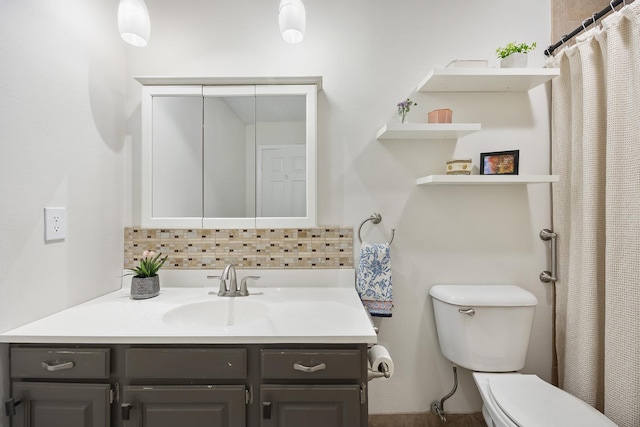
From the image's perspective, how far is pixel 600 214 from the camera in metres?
1.35

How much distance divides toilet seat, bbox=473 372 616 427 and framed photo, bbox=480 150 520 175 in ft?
3.10

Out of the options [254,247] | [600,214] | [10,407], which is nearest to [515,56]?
[600,214]

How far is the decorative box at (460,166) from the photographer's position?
4.89ft

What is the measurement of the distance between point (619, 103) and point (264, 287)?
1727 mm

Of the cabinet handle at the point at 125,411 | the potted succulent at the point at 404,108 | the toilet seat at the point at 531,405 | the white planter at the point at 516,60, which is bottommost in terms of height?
the toilet seat at the point at 531,405

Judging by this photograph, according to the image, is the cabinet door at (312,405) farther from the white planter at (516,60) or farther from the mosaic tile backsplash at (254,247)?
the white planter at (516,60)

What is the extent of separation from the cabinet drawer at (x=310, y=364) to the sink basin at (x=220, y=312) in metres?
0.32

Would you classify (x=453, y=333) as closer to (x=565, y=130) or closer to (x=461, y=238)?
(x=461, y=238)

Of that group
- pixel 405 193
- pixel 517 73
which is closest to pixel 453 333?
pixel 405 193

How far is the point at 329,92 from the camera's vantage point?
5.40 ft

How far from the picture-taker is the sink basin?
4.50ft

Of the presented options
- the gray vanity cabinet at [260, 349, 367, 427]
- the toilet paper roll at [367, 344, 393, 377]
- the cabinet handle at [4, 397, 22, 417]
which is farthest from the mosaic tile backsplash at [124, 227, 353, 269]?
the cabinet handle at [4, 397, 22, 417]

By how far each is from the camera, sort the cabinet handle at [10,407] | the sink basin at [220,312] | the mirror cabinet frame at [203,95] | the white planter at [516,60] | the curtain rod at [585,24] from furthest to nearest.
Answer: the mirror cabinet frame at [203,95], the white planter at [516,60], the sink basin at [220,312], the curtain rod at [585,24], the cabinet handle at [10,407]

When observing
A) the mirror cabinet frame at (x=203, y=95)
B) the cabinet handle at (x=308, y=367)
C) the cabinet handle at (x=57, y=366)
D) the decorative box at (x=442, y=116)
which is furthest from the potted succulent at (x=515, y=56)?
the cabinet handle at (x=57, y=366)
